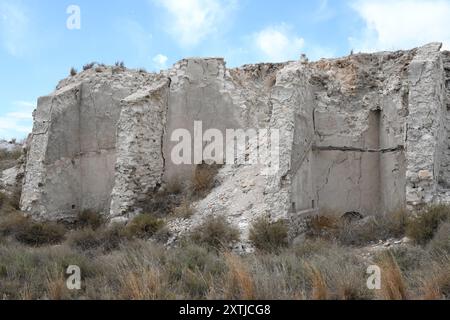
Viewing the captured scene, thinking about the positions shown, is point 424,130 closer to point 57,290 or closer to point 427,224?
point 427,224

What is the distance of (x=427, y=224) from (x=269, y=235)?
269cm

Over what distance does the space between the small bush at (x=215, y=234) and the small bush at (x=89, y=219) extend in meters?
3.63

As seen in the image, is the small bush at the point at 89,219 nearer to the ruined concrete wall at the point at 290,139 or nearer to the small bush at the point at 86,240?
the small bush at the point at 86,240

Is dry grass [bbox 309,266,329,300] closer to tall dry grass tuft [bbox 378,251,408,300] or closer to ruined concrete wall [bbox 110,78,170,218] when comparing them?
tall dry grass tuft [bbox 378,251,408,300]

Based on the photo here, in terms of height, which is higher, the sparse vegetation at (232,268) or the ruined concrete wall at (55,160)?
the ruined concrete wall at (55,160)

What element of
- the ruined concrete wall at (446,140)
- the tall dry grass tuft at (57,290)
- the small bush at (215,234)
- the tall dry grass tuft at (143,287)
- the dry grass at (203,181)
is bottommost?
the tall dry grass tuft at (57,290)

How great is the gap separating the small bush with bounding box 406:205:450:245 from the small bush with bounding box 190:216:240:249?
3097 mm

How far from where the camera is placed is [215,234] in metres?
9.16

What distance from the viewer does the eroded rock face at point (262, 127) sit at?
959 centimetres

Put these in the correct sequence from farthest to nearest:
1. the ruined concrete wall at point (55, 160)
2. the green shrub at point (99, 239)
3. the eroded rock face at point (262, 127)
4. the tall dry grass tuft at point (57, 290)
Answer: the ruined concrete wall at point (55, 160)
the green shrub at point (99, 239)
the eroded rock face at point (262, 127)
the tall dry grass tuft at point (57, 290)

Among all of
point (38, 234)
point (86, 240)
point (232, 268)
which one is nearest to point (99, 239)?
point (86, 240)

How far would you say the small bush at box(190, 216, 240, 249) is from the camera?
898cm

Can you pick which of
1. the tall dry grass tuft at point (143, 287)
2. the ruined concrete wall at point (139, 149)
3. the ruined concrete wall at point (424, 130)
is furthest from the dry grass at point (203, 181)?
the tall dry grass tuft at point (143, 287)
